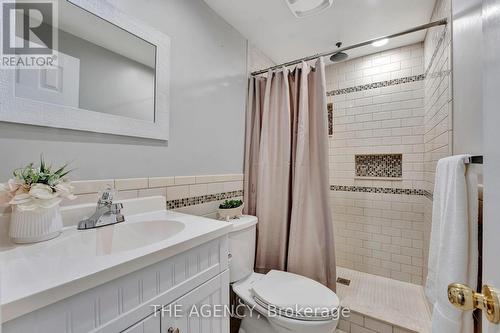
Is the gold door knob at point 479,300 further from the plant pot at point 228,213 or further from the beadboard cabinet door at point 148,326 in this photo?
the plant pot at point 228,213

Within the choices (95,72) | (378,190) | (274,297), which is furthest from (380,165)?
(95,72)

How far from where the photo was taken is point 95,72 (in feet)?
3.28

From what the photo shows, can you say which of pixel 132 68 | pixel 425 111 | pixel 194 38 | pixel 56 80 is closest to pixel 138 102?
pixel 132 68

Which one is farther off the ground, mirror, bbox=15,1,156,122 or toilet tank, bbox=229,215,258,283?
mirror, bbox=15,1,156,122

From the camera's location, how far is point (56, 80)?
2.87 ft

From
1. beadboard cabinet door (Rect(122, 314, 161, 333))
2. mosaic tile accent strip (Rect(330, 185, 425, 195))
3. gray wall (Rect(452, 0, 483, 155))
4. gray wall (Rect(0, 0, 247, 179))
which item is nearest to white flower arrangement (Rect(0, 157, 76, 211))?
gray wall (Rect(0, 0, 247, 179))

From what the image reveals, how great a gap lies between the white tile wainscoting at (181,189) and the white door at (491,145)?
1.26 metres

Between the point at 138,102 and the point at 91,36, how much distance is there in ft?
1.09

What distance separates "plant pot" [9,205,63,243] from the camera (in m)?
0.71

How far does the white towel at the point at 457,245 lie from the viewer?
620 mm

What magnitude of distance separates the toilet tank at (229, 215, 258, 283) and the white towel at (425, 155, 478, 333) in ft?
3.25

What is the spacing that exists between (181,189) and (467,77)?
1536 mm

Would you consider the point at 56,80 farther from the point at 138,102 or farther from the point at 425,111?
the point at 425,111

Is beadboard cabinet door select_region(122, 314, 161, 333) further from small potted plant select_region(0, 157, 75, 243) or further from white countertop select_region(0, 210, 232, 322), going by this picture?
small potted plant select_region(0, 157, 75, 243)
